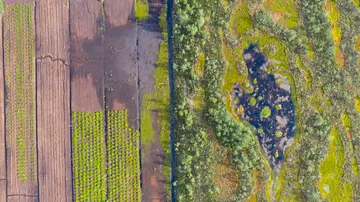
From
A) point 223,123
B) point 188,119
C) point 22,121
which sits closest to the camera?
point 223,123

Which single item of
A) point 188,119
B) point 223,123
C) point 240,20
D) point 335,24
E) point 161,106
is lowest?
point 223,123

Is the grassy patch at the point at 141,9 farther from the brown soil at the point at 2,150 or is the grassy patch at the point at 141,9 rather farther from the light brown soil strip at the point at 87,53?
the brown soil at the point at 2,150

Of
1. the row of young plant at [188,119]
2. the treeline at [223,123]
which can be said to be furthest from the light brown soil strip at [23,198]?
the treeline at [223,123]

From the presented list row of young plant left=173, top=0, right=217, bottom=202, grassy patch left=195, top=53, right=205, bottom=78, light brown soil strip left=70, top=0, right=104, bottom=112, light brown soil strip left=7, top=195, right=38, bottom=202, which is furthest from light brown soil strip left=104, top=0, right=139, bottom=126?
light brown soil strip left=7, top=195, right=38, bottom=202

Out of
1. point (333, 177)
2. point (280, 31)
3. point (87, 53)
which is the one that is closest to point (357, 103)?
point (333, 177)

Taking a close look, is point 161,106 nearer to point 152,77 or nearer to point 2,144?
point 152,77

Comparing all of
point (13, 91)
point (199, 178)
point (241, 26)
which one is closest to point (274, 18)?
point (241, 26)
